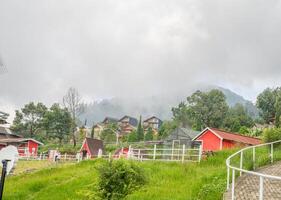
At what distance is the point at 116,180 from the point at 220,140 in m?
23.7

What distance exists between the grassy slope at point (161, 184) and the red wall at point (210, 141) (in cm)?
1322

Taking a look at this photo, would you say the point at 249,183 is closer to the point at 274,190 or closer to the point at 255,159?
the point at 274,190

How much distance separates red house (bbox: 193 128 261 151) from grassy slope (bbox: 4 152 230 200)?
42.2ft

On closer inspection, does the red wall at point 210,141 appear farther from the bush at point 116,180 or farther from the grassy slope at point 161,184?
the bush at point 116,180

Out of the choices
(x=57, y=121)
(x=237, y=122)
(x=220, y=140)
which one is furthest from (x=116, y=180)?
(x=57, y=121)

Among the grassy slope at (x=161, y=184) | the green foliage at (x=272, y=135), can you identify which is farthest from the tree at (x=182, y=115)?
the grassy slope at (x=161, y=184)

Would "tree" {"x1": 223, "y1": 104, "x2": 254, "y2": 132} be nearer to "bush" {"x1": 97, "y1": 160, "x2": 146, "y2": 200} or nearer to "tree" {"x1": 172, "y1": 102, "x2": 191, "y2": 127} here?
"tree" {"x1": 172, "y1": 102, "x2": 191, "y2": 127}

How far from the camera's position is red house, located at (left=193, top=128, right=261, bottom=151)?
117 ft

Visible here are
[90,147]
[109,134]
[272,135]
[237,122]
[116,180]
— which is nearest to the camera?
[116,180]

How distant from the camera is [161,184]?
1639 cm

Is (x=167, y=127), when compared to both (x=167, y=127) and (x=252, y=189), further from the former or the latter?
(x=252, y=189)

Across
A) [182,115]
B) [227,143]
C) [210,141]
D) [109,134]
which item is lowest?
[227,143]

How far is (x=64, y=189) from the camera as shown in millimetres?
18797

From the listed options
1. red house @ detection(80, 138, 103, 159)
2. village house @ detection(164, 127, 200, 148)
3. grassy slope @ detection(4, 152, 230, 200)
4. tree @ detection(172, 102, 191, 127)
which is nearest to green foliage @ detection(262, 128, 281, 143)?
grassy slope @ detection(4, 152, 230, 200)
